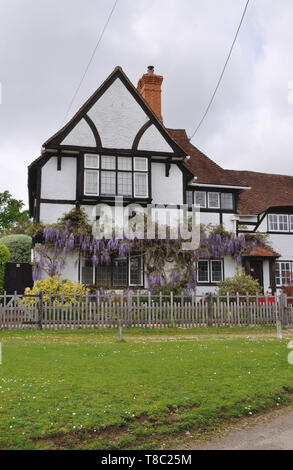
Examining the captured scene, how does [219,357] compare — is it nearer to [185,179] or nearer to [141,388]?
[141,388]

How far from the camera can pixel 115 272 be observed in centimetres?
2655

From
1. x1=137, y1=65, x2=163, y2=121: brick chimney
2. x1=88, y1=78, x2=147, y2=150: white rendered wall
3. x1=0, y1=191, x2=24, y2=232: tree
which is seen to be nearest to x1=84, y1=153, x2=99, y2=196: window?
x1=88, y1=78, x2=147, y2=150: white rendered wall

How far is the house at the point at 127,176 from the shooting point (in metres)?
26.0

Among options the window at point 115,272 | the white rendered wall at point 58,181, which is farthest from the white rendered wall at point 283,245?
the white rendered wall at point 58,181

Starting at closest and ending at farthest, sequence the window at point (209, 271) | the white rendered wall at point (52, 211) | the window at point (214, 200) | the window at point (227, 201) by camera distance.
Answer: the white rendered wall at point (52, 211) < the window at point (209, 271) < the window at point (214, 200) < the window at point (227, 201)

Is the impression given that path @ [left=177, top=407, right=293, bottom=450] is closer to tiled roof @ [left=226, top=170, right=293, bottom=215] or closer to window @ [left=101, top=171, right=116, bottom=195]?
window @ [left=101, top=171, right=116, bottom=195]

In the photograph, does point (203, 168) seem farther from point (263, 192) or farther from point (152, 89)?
point (152, 89)

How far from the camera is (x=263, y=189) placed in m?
34.7

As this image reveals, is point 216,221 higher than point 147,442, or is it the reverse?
point 216,221

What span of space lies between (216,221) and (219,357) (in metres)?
18.8

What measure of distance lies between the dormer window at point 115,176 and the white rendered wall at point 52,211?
1.41 metres

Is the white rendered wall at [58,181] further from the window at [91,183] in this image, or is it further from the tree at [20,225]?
the tree at [20,225]

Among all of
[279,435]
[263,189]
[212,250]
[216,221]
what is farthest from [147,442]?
[263,189]

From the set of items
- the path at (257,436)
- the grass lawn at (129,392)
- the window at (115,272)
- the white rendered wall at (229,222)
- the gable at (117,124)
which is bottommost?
the path at (257,436)
